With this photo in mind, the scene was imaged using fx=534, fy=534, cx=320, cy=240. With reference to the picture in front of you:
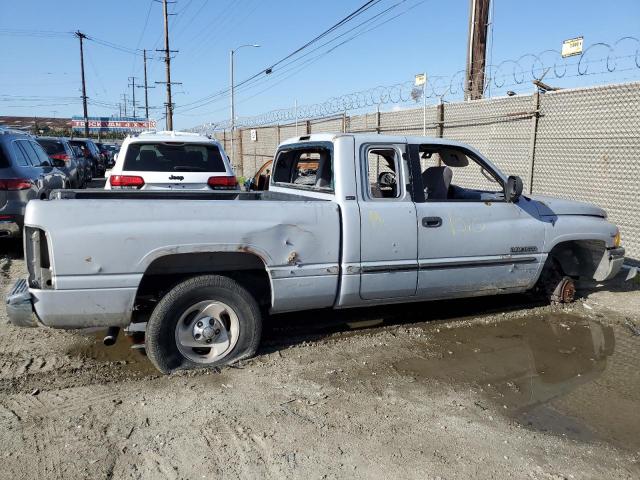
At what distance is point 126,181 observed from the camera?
7.75m

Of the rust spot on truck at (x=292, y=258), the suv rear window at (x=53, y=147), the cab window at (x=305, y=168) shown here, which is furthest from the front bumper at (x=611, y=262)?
the suv rear window at (x=53, y=147)

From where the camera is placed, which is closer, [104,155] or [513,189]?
[513,189]

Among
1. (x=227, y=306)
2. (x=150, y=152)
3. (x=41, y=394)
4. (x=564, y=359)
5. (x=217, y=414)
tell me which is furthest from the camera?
(x=150, y=152)

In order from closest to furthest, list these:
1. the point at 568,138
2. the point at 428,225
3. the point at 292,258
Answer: the point at 292,258 < the point at 428,225 < the point at 568,138

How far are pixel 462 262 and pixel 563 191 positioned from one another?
15.3 ft

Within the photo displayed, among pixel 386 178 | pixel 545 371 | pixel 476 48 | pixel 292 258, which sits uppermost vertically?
pixel 476 48

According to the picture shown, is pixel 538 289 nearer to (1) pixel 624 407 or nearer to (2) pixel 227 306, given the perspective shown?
(1) pixel 624 407

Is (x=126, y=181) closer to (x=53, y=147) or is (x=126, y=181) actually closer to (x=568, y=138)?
(x=568, y=138)


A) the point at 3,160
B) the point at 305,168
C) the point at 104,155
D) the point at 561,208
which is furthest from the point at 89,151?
the point at 561,208

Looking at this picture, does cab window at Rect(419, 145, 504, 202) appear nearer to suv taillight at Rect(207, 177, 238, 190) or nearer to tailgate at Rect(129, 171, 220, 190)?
suv taillight at Rect(207, 177, 238, 190)

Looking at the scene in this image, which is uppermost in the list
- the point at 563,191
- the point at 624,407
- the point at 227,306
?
the point at 563,191

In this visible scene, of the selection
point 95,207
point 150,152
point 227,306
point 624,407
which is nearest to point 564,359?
point 624,407

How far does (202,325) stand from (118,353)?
0.97m

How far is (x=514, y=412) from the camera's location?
3.75 metres
